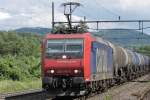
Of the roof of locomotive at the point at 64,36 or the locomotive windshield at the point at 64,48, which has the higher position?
the roof of locomotive at the point at 64,36

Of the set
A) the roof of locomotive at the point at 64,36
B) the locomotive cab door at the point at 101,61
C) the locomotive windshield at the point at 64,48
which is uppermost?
the roof of locomotive at the point at 64,36

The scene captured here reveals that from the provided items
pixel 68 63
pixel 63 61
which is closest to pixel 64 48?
pixel 63 61

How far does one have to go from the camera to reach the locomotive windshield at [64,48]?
21.5 metres

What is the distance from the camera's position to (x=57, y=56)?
70.2 feet

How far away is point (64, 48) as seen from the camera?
70.8 ft

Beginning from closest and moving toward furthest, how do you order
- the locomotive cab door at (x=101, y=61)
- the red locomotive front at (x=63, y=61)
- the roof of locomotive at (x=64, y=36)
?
1. the red locomotive front at (x=63, y=61)
2. the roof of locomotive at (x=64, y=36)
3. the locomotive cab door at (x=101, y=61)

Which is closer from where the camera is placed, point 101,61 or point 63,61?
point 63,61

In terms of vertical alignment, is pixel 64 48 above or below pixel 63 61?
above

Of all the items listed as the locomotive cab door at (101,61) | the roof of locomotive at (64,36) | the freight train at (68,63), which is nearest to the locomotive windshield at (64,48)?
the freight train at (68,63)

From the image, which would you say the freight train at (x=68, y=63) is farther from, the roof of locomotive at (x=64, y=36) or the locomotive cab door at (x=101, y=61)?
the locomotive cab door at (x=101, y=61)

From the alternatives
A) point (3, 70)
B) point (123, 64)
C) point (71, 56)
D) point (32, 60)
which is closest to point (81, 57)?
point (71, 56)

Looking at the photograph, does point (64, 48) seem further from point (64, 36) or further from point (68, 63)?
point (68, 63)

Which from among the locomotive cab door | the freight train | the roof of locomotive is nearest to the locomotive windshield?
the freight train

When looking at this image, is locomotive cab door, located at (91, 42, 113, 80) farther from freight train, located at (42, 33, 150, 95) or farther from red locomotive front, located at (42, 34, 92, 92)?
red locomotive front, located at (42, 34, 92, 92)
